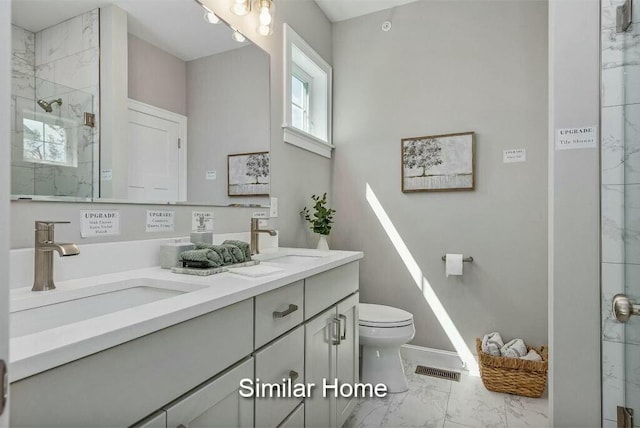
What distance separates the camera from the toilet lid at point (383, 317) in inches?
78.8

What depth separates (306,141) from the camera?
7.75 feet

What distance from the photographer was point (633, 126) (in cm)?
118

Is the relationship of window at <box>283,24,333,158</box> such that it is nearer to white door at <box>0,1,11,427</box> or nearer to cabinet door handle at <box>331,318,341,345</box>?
cabinet door handle at <box>331,318,341,345</box>

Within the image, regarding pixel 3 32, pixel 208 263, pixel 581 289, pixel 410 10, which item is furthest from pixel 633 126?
pixel 410 10

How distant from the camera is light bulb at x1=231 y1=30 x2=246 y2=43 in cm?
169

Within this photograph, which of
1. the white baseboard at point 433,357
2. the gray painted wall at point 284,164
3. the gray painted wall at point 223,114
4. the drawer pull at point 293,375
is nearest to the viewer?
the drawer pull at point 293,375

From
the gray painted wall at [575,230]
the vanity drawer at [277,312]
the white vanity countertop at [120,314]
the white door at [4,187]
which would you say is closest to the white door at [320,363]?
the vanity drawer at [277,312]

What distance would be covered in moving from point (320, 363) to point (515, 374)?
4.53 feet

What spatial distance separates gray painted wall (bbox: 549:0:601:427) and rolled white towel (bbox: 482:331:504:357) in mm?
793

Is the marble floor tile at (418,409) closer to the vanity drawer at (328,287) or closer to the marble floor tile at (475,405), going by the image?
the marble floor tile at (475,405)

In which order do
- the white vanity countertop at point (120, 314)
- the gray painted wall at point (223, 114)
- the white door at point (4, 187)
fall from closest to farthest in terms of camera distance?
the white door at point (4, 187)
the white vanity countertop at point (120, 314)
the gray painted wall at point (223, 114)

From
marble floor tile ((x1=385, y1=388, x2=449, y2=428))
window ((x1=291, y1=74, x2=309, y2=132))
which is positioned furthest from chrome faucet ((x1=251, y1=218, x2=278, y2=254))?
marble floor tile ((x1=385, y1=388, x2=449, y2=428))

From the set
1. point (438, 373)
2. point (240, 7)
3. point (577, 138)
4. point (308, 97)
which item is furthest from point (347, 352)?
point (308, 97)

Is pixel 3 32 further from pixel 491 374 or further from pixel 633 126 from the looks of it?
pixel 491 374
